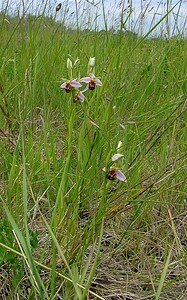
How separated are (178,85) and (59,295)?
138cm

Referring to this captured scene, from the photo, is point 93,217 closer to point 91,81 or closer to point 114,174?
point 114,174

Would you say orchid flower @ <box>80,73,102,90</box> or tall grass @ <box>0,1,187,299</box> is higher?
orchid flower @ <box>80,73,102,90</box>

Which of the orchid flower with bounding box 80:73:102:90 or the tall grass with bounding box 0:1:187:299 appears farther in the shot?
the orchid flower with bounding box 80:73:102:90

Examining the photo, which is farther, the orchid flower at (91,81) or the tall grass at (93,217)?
the orchid flower at (91,81)

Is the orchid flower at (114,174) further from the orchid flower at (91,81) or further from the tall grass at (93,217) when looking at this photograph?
the orchid flower at (91,81)

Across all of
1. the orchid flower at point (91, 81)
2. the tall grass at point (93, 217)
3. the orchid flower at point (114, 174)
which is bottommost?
the tall grass at point (93, 217)

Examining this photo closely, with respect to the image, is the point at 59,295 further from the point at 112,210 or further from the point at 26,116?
the point at 26,116

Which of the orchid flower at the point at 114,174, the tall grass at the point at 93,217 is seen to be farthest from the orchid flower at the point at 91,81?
the orchid flower at the point at 114,174

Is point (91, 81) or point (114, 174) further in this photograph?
point (91, 81)

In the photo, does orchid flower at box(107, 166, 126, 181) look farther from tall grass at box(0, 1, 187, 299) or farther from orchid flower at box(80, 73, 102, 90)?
orchid flower at box(80, 73, 102, 90)

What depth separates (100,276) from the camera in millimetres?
928

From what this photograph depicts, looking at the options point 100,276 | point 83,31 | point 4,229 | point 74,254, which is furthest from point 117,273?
point 83,31

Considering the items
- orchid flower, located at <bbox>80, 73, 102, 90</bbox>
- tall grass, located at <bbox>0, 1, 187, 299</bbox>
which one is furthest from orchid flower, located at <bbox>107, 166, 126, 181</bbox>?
orchid flower, located at <bbox>80, 73, 102, 90</bbox>

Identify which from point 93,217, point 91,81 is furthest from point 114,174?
point 91,81
